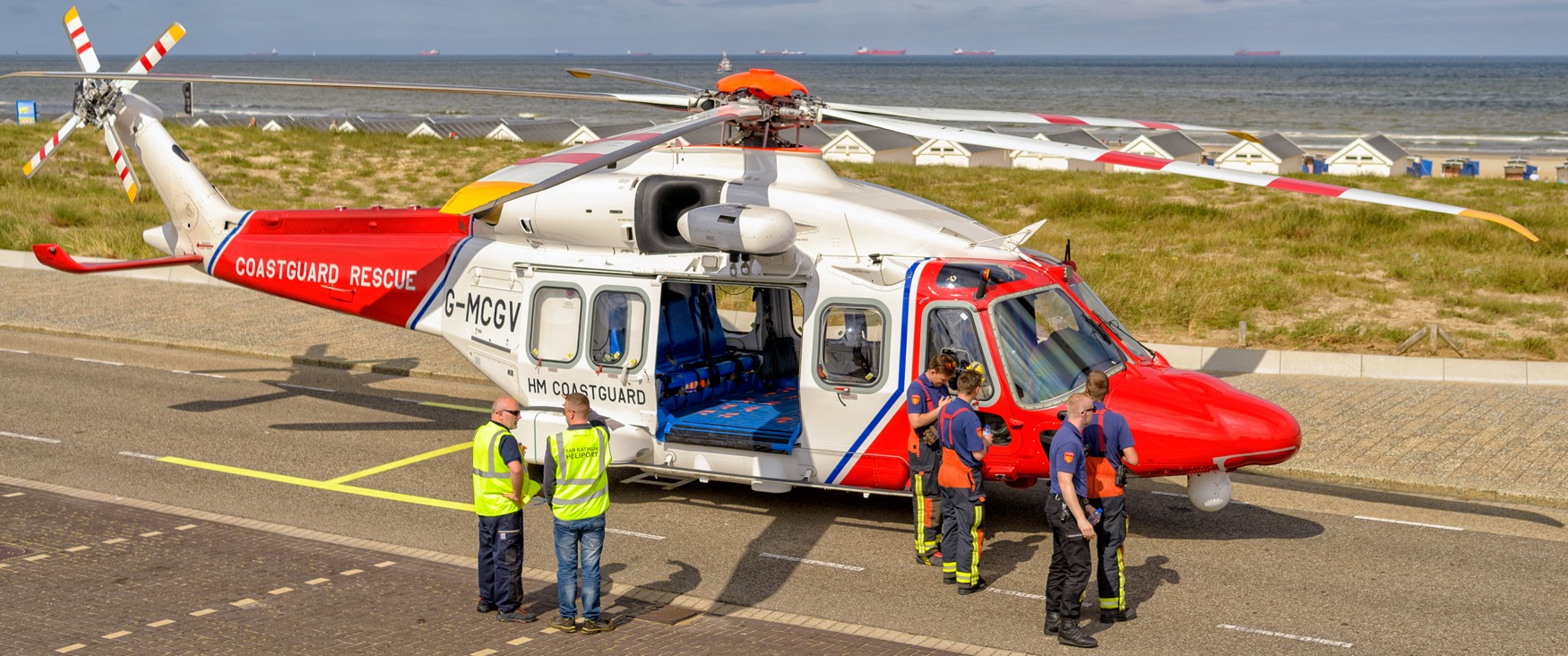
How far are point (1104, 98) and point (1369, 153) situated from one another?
10735cm

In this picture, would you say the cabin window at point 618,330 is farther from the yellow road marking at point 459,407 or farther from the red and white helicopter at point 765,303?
the yellow road marking at point 459,407

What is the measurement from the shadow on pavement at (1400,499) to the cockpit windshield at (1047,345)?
125 inches

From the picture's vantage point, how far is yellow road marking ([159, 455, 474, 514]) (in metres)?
12.8

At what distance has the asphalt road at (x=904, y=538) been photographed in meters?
9.69

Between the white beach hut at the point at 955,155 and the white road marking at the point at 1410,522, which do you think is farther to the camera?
the white beach hut at the point at 955,155

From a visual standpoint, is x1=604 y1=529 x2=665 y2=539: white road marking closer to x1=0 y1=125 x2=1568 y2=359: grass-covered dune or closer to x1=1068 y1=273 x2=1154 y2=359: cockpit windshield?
x1=1068 y1=273 x2=1154 y2=359: cockpit windshield

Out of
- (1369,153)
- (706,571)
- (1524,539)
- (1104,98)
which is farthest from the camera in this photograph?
(1104,98)

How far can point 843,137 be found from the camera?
5328 cm

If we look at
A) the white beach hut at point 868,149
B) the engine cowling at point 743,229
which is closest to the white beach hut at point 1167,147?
the white beach hut at point 868,149

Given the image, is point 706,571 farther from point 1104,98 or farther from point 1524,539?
point 1104,98

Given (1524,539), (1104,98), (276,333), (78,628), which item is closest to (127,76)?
(78,628)

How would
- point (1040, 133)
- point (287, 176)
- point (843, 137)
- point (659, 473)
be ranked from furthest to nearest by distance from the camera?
1. point (1040, 133)
2. point (843, 137)
3. point (287, 176)
4. point (659, 473)

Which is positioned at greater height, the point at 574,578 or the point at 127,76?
the point at 127,76

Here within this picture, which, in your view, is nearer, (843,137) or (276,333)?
(276,333)
